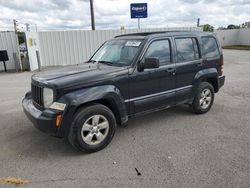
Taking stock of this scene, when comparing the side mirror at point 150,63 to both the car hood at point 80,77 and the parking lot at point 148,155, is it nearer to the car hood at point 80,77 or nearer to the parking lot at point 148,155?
the car hood at point 80,77

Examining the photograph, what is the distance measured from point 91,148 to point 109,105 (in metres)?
0.78

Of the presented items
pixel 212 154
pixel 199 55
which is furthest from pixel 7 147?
pixel 199 55

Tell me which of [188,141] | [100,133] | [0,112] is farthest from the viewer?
[0,112]

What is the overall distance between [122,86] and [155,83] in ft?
2.50

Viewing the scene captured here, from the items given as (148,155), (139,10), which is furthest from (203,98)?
(139,10)

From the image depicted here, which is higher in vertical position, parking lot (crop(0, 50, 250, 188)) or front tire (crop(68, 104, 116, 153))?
front tire (crop(68, 104, 116, 153))

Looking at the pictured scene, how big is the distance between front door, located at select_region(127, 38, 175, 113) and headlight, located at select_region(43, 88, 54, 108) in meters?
1.33

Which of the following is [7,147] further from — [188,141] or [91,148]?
[188,141]

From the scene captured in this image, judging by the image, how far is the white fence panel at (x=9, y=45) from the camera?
13.1 m

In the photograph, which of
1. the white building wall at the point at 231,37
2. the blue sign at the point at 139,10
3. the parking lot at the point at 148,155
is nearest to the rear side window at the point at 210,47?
the parking lot at the point at 148,155

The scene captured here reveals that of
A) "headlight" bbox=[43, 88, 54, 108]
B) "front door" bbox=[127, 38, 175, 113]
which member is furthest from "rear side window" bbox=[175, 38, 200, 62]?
"headlight" bbox=[43, 88, 54, 108]

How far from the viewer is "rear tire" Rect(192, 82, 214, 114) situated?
16.5 ft

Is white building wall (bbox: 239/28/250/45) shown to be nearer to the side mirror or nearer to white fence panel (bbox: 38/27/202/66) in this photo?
white fence panel (bbox: 38/27/202/66)

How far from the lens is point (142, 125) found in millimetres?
4660
